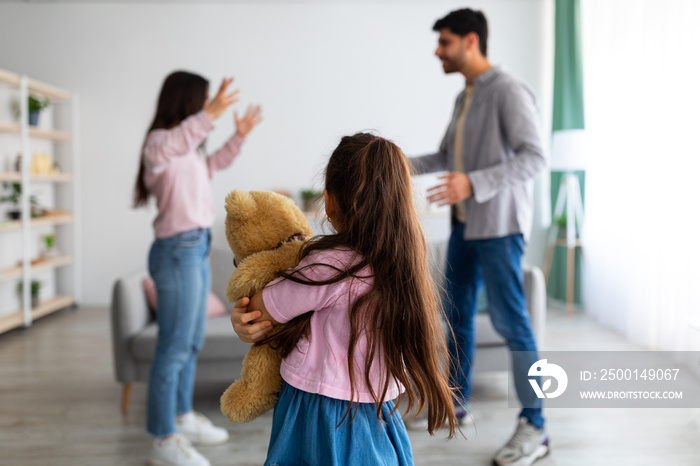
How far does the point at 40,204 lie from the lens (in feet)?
15.4

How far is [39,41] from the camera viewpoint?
488 cm

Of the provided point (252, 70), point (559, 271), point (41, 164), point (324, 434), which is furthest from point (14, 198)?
point (559, 271)

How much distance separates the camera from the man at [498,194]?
1.96 m

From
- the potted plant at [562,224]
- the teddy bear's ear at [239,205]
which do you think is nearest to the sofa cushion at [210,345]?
the teddy bear's ear at [239,205]

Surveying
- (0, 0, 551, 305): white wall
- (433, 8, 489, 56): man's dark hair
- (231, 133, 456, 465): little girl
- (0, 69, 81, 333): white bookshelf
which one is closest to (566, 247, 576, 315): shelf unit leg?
(0, 0, 551, 305): white wall

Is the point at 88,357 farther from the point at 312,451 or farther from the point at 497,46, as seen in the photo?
the point at 497,46

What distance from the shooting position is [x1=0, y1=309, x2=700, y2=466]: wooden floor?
2.11 meters

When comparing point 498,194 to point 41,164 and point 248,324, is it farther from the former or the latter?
point 41,164

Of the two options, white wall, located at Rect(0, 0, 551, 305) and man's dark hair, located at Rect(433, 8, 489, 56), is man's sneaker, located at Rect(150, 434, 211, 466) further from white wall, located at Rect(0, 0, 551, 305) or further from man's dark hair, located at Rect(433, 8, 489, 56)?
white wall, located at Rect(0, 0, 551, 305)

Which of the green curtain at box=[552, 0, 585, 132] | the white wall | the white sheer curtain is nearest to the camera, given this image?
the white sheer curtain

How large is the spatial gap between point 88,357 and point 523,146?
9.08 ft

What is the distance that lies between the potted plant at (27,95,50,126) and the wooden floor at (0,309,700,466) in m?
1.92

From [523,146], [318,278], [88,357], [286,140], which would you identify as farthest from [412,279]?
[286,140]

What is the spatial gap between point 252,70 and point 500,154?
344 centimetres
